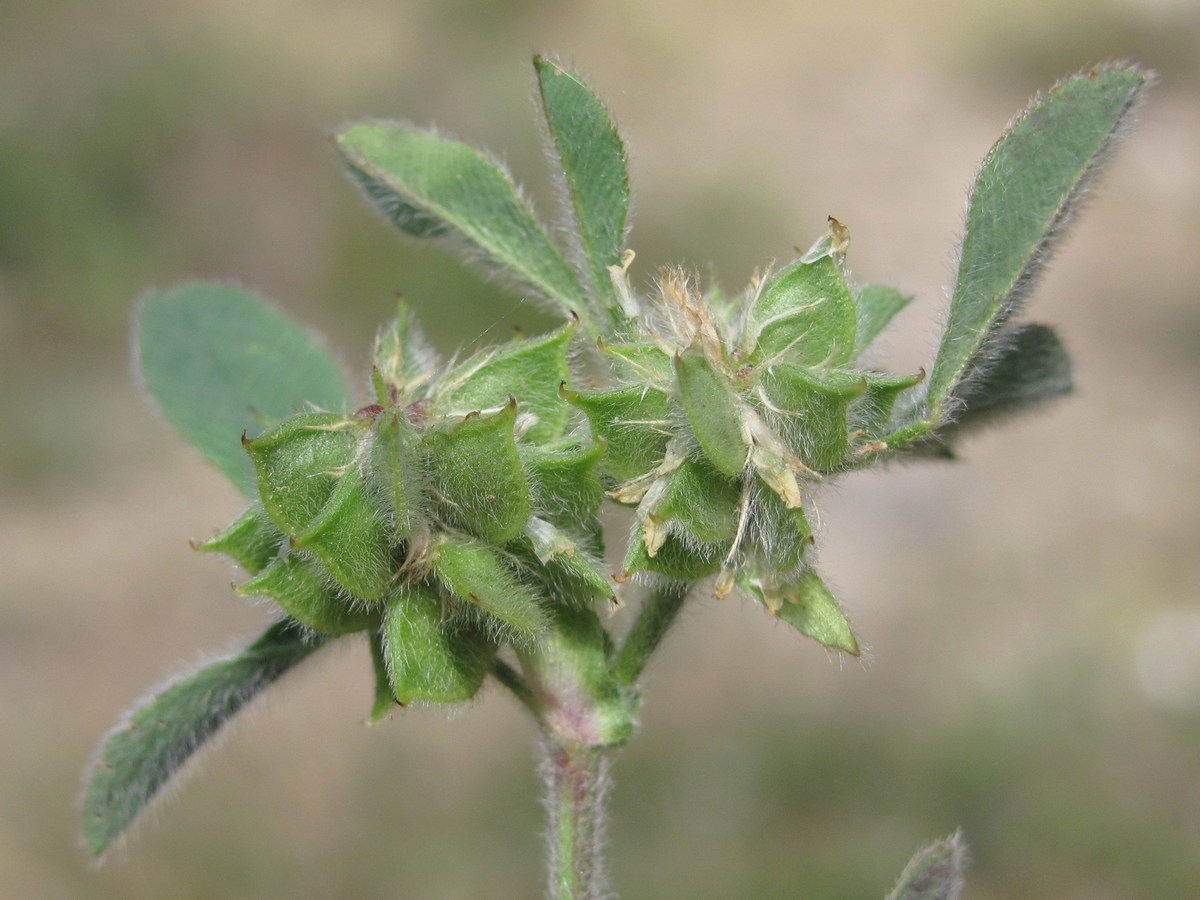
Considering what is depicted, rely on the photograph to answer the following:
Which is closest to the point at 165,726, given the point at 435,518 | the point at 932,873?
the point at 435,518

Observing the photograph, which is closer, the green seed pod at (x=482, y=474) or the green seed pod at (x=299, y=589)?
the green seed pod at (x=482, y=474)

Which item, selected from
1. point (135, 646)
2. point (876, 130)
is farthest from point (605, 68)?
point (135, 646)

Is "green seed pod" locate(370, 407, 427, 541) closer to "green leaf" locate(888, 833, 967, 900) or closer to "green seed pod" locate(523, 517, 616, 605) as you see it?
"green seed pod" locate(523, 517, 616, 605)

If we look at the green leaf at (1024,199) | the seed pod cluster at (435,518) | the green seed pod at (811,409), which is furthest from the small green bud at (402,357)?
Result: the green leaf at (1024,199)

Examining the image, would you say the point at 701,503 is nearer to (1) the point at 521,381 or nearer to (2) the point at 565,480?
(2) the point at 565,480

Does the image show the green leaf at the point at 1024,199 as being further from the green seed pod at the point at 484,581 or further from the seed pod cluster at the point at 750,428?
the green seed pod at the point at 484,581

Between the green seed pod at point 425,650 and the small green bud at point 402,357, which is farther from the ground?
the small green bud at point 402,357

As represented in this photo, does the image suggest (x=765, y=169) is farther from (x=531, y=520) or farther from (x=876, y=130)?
(x=531, y=520)
